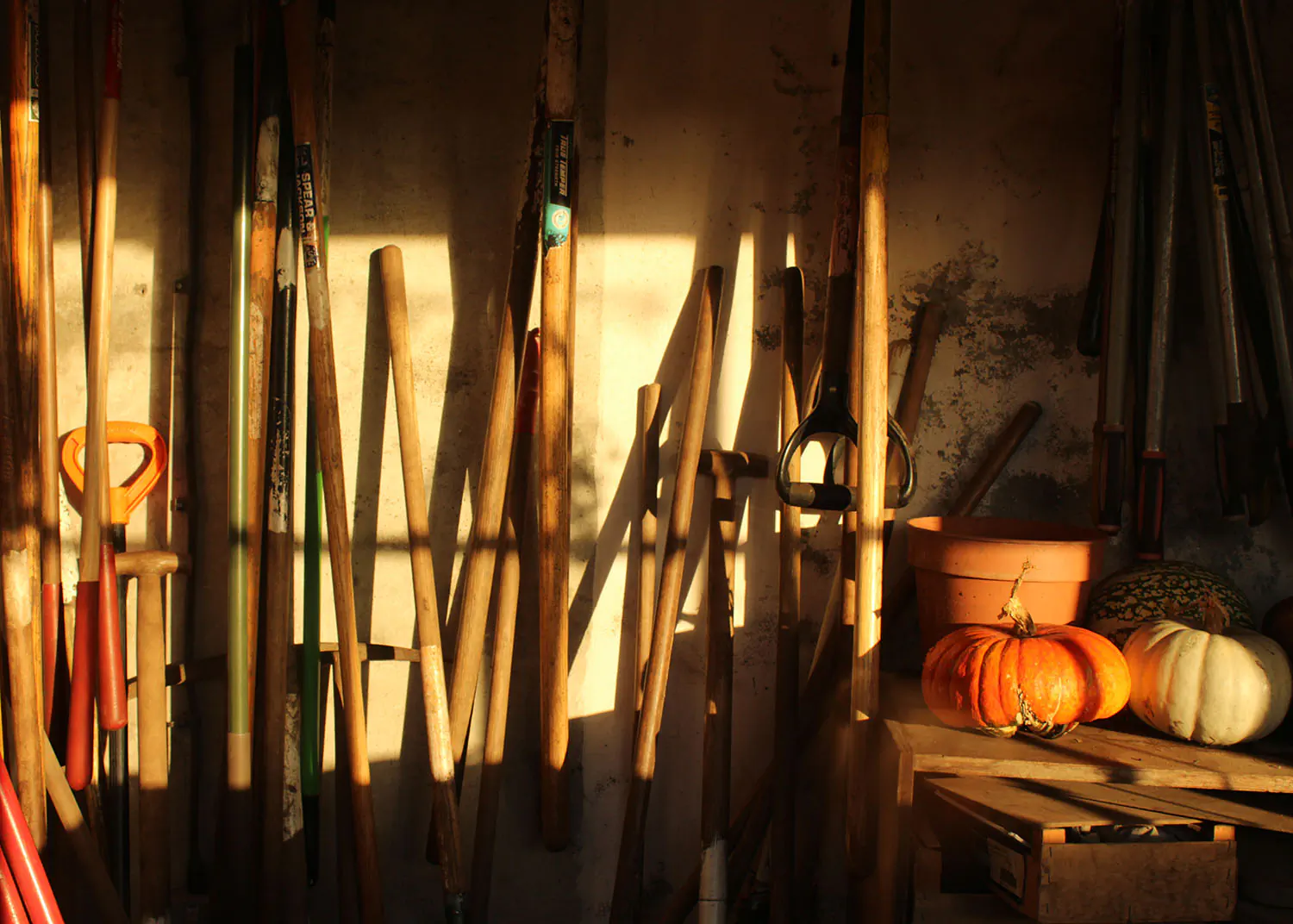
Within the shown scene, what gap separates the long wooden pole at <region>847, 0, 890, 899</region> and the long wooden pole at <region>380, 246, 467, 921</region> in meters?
0.81

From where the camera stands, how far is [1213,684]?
63.4 inches

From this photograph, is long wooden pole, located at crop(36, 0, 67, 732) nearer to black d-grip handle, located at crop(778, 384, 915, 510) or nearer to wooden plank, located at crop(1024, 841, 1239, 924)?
black d-grip handle, located at crop(778, 384, 915, 510)

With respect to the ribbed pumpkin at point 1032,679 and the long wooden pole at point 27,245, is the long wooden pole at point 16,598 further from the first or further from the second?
the ribbed pumpkin at point 1032,679

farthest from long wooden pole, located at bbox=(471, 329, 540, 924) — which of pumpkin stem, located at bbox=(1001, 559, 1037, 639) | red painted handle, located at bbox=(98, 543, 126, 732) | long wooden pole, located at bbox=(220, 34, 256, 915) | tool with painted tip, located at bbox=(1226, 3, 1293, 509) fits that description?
tool with painted tip, located at bbox=(1226, 3, 1293, 509)

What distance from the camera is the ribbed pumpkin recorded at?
1.62 m

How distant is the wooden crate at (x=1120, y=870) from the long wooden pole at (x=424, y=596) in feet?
3.48

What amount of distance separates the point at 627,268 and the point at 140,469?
45.6 inches

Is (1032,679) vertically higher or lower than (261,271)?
lower

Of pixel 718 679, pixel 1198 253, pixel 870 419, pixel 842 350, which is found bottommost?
pixel 718 679

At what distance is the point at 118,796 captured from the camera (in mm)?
1956

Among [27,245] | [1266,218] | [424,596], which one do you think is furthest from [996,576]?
[27,245]

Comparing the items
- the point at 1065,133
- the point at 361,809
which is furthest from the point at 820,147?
the point at 361,809

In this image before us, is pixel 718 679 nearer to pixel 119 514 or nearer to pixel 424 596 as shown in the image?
pixel 424 596

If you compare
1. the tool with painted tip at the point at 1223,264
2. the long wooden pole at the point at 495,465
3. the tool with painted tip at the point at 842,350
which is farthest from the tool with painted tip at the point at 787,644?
the tool with painted tip at the point at 1223,264
